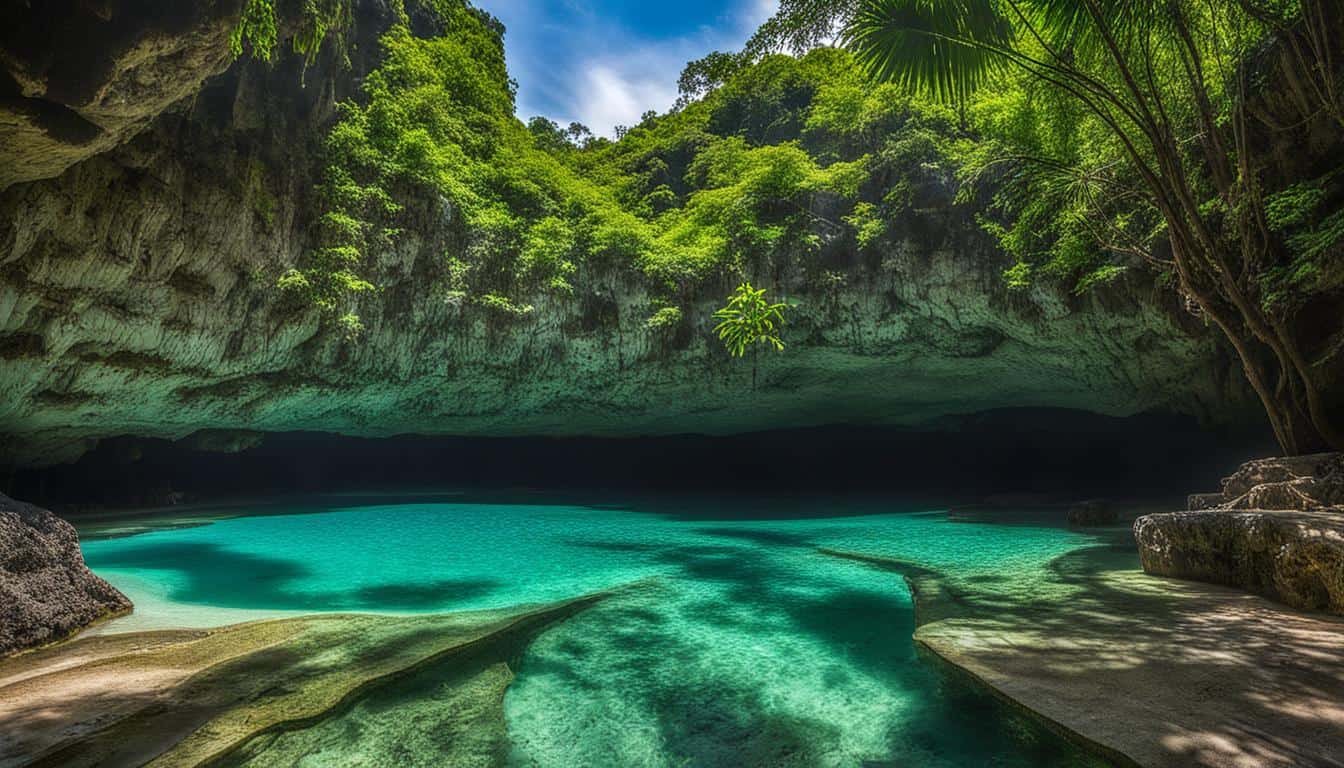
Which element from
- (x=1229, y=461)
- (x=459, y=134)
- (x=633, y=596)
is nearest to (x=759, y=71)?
(x=459, y=134)

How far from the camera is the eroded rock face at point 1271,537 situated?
12.1 ft

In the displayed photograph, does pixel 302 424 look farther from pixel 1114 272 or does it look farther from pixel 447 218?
pixel 1114 272

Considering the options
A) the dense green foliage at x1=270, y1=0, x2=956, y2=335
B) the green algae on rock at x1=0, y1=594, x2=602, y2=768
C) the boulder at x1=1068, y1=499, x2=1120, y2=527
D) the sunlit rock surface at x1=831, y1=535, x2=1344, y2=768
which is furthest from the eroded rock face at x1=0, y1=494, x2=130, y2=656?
the boulder at x1=1068, y1=499, x2=1120, y2=527

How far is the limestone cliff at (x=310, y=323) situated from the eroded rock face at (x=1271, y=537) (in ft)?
13.8

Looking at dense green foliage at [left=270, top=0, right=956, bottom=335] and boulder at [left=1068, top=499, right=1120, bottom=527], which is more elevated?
dense green foliage at [left=270, top=0, right=956, bottom=335]

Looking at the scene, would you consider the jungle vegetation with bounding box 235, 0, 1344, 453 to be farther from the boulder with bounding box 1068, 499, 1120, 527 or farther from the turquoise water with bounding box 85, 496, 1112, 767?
the turquoise water with bounding box 85, 496, 1112, 767

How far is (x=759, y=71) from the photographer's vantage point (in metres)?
16.3

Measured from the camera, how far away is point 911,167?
11.3 m

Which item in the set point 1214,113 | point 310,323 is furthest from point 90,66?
point 1214,113

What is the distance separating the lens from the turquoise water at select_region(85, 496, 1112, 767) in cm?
284

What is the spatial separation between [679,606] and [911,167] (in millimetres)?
10138

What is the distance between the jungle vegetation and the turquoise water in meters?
4.06

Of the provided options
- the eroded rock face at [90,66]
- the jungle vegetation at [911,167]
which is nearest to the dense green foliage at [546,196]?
the jungle vegetation at [911,167]

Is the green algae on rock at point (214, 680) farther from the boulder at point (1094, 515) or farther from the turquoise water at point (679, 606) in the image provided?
the boulder at point (1094, 515)
